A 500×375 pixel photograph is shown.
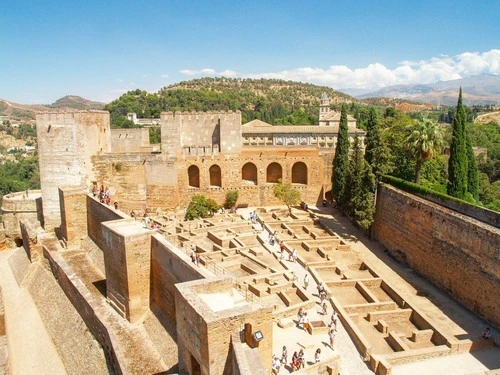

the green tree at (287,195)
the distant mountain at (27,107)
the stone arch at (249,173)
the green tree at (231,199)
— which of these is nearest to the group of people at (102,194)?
the green tree at (231,199)

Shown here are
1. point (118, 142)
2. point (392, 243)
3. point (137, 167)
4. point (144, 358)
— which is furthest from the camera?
point (118, 142)

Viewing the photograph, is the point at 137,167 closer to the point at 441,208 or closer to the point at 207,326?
the point at 441,208

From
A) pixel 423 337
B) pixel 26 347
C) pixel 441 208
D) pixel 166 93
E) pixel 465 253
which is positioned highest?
pixel 166 93

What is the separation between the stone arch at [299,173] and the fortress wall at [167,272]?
15.9 metres

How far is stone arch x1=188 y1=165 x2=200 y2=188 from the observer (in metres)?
27.1

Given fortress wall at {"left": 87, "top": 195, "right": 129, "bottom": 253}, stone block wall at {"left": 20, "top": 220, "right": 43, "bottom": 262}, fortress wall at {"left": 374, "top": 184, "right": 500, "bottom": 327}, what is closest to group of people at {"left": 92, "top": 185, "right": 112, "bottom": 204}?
fortress wall at {"left": 87, "top": 195, "right": 129, "bottom": 253}

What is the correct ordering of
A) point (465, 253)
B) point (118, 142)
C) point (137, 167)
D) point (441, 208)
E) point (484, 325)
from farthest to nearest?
point (118, 142)
point (137, 167)
point (441, 208)
point (465, 253)
point (484, 325)

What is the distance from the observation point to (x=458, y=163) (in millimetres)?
21422

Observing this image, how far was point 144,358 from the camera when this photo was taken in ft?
40.0

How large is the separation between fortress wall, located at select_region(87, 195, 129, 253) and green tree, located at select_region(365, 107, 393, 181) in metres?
13.1

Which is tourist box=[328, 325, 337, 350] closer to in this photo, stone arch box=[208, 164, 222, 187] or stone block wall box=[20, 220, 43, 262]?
stone block wall box=[20, 220, 43, 262]

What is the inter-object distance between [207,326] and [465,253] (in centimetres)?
1206

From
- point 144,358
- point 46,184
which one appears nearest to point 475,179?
point 144,358

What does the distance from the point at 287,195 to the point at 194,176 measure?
5.94m
